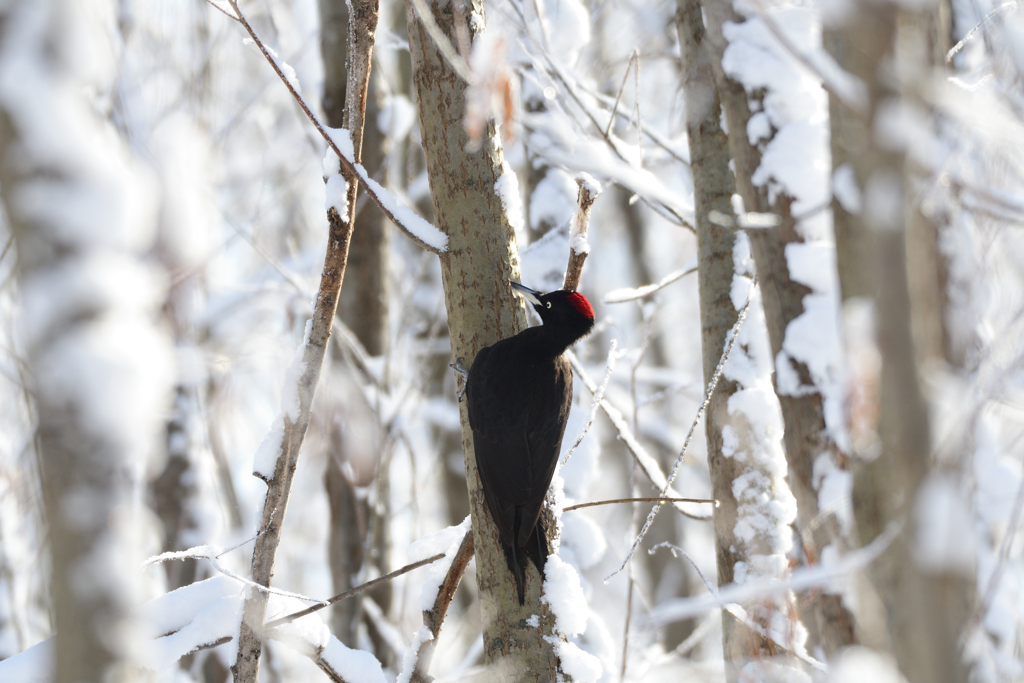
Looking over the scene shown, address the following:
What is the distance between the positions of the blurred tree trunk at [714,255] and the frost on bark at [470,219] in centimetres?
102

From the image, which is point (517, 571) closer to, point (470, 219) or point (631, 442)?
point (631, 442)

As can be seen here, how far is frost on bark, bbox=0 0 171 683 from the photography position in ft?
2.70

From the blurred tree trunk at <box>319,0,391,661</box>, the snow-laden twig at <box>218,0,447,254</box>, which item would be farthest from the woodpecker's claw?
the blurred tree trunk at <box>319,0,391,661</box>

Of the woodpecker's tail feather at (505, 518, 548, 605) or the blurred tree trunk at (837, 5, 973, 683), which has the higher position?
the blurred tree trunk at (837, 5, 973, 683)

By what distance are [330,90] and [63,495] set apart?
3.98 m

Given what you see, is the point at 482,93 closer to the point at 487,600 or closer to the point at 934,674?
the point at 934,674

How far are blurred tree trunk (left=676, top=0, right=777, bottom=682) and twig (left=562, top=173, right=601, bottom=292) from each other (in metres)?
0.74

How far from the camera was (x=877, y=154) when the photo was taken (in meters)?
0.89

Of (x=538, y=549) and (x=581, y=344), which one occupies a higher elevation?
(x=581, y=344)

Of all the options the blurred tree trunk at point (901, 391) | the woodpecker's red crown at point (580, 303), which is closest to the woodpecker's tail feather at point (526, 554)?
the woodpecker's red crown at point (580, 303)

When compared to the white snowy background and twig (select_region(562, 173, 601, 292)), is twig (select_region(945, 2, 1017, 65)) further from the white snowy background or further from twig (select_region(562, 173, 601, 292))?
twig (select_region(562, 173, 601, 292))

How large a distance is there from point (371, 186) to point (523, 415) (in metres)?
0.99

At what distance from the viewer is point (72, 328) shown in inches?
Answer: 32.8

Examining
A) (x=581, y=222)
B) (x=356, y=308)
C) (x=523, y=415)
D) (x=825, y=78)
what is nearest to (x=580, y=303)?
(x=523, y=415)
